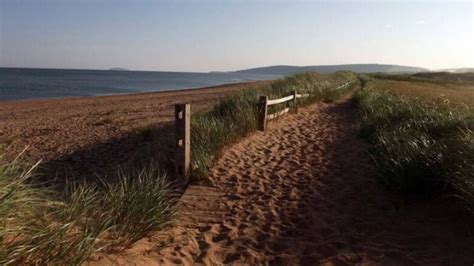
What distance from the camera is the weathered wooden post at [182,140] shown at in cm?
612

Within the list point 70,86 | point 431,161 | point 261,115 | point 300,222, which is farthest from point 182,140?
point 70,86

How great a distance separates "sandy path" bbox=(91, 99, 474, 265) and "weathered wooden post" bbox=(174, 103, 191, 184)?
38cm

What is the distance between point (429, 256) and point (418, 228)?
0.65 m

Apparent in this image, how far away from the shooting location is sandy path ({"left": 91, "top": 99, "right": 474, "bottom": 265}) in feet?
12.8

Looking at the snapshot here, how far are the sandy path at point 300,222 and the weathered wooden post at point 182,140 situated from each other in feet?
1.25

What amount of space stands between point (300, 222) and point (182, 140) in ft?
7.56

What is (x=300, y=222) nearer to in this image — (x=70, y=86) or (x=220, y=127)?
(x=220, y=127)

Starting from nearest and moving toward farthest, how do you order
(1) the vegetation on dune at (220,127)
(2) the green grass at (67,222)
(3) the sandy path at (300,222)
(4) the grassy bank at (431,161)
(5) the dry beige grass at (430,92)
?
(2) the green grass at (67,222)
(3) the sandy path at (300,222)
(4) the grassy bank at (431,161)
(1) the vegetation on dune at (220,127)
(5) the dry beige grass at (430,92)

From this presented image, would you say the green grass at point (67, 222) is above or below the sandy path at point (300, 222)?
above

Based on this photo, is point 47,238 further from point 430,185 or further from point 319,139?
point 319,139

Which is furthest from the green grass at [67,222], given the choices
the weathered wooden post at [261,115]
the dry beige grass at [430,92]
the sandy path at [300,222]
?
the dry beige grass at [430,92]

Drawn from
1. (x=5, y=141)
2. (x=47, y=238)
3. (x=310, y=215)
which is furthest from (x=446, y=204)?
(x=5, y=141)

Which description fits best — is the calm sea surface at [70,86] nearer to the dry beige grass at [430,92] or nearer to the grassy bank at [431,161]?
the dry beige grass at [430,92]

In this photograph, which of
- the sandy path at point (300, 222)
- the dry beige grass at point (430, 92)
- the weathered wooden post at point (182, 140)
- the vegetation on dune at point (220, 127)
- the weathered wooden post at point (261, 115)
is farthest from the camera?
the dry beige grass at point (430, 92)
